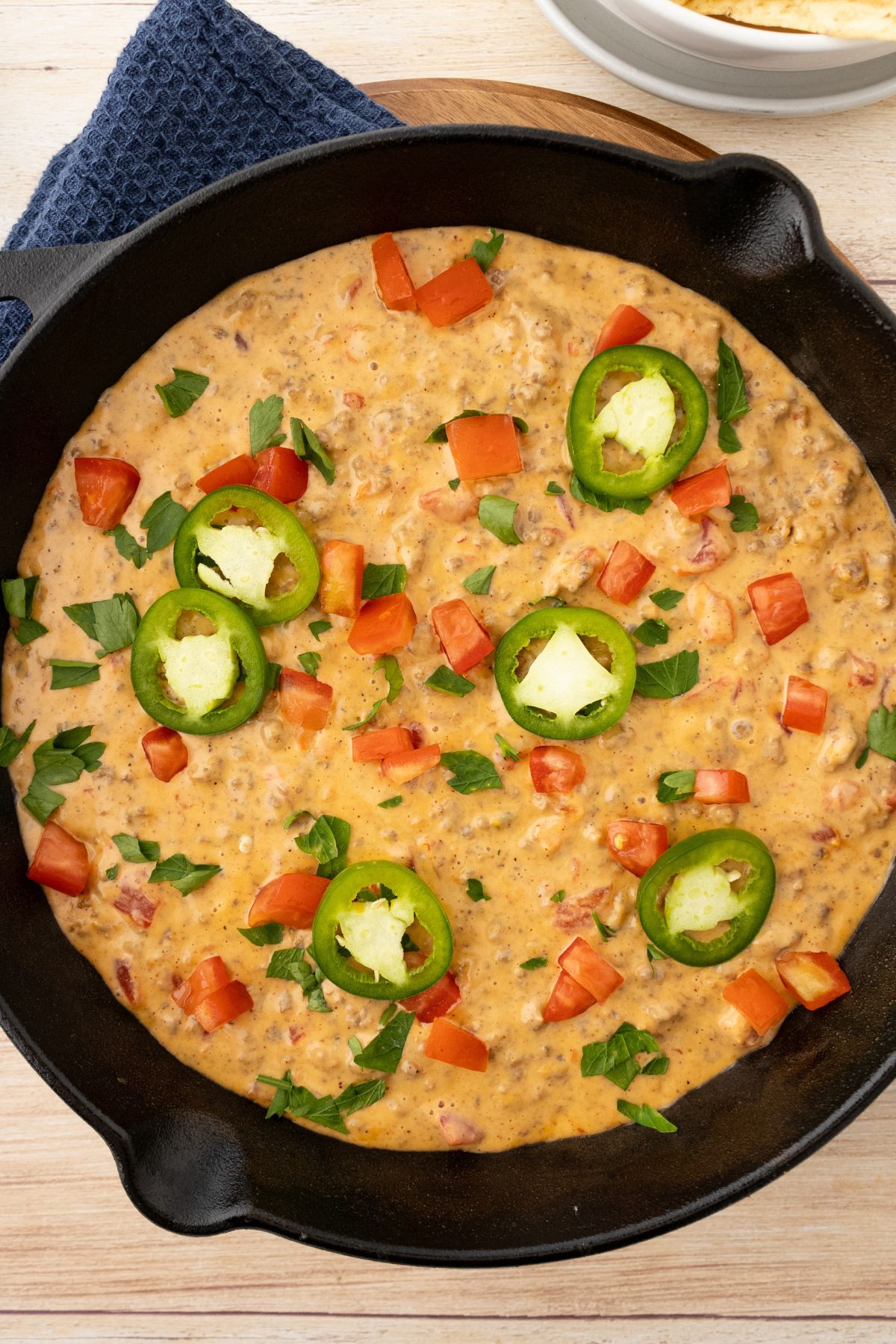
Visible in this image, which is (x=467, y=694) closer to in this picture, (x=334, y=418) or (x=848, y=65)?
Result: (x=334, y=418)

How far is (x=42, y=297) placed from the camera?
2824mm

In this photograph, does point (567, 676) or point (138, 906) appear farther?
point (138, 906)

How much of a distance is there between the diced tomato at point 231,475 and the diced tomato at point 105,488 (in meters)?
0.20

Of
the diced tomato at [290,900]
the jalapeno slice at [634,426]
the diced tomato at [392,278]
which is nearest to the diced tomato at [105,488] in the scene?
the diced tomato at [392,278]

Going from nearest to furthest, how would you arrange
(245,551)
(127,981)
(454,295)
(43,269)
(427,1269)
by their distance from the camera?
1. (43,269)
2. (245,551)
3. (454,295)
4. (127,981)
5. (427,1269)

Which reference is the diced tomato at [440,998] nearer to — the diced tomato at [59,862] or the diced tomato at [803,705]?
the diced tomato at [59,862]

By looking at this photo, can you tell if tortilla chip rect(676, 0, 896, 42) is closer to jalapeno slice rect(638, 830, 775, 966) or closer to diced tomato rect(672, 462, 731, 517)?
diced tomato rect(672, 462, 731, 517)

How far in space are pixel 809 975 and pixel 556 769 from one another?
0.90 meters

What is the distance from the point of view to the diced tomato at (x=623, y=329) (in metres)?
3.00

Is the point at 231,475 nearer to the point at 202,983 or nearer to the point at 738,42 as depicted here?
the point at 202,983

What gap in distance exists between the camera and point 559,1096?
10.1 ft

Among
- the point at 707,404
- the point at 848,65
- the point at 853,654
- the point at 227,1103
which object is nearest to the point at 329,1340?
the point at 227,1103

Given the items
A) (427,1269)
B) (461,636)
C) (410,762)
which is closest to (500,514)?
(461,636)

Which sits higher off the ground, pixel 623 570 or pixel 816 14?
pixel 816 14
